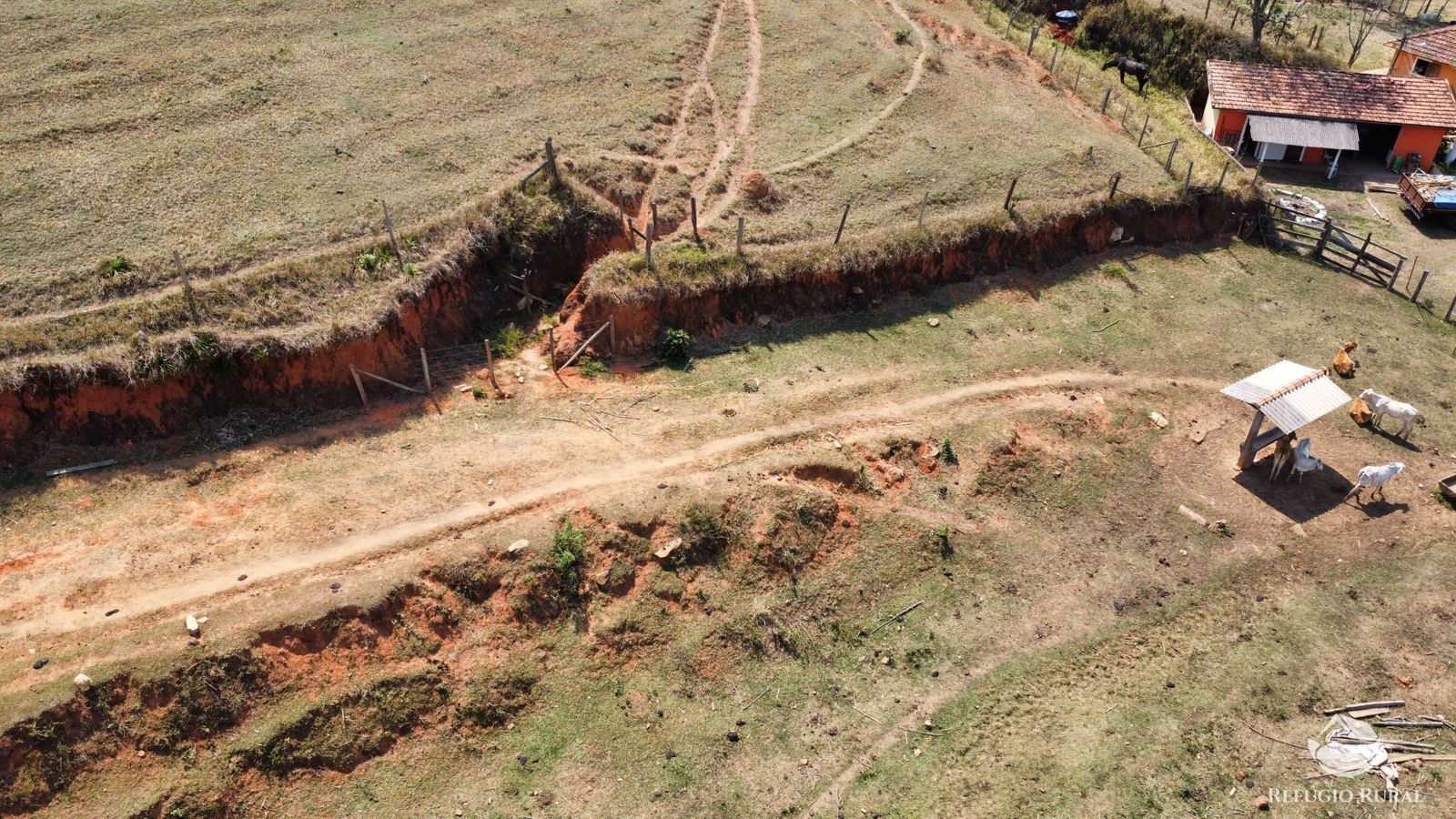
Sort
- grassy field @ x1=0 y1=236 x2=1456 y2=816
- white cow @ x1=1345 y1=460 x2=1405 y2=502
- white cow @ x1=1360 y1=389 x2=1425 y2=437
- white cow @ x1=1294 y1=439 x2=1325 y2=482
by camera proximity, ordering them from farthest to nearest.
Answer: white cow @ x1=1360 y1=389 x2=1425 y2=437, white cow @ x1=1294 y1=439 x2=1325 y2=482, white cow @ x1=1345 y1=460 x2=1405 y2=502, grassy field @ x1=0 y1=236 x2=1456 y2=816

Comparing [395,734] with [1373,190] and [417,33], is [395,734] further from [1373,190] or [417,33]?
[1373,190]

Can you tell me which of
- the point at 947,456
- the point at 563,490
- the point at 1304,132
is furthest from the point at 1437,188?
the point at 563,490

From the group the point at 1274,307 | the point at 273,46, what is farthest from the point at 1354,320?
the point at 273,46

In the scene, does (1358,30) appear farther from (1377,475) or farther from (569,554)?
(569,554)

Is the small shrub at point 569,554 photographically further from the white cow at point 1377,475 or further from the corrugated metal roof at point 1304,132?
the corrugated metal roof at point 1304,132

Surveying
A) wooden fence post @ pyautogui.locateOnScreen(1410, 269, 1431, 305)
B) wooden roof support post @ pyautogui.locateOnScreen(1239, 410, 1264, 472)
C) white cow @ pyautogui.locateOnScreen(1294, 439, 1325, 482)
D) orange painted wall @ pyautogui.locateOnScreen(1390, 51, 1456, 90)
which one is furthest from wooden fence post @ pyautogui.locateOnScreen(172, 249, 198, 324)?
orange painted wall @ pyautogui.locateOnScreen(1390, 51, 1456, 90)

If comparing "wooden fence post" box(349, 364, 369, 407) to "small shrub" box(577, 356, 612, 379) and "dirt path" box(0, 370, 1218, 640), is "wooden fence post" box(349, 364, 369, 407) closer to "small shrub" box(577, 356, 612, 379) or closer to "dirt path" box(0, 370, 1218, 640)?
"dirt path" box(0, 370, 1218, 640)

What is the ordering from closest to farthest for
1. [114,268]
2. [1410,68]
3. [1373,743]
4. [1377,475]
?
[1373,743], [114,268], [1377,475], [1410,68]
